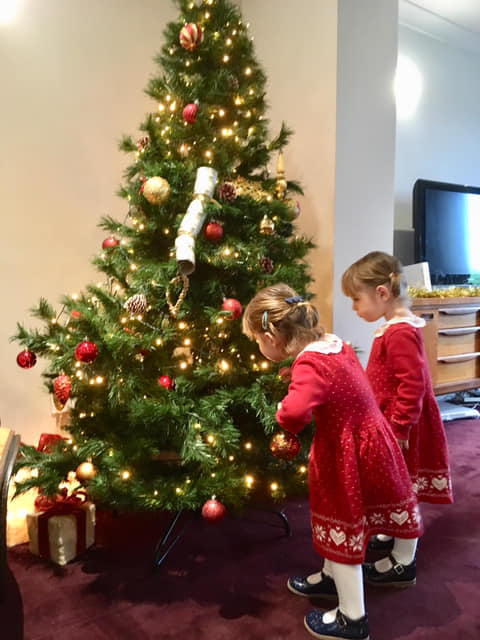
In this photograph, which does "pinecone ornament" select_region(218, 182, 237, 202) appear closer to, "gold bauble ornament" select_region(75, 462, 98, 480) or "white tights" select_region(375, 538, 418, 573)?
"gold bauble ornament" select_region(75, 462, 98, 480)

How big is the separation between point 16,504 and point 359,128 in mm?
2346

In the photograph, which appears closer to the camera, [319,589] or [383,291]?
[319,589]

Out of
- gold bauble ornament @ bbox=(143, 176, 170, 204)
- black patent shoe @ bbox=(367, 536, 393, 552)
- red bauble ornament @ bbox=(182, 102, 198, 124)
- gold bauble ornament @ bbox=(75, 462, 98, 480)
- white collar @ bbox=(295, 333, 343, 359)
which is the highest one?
red bauble ornament @ bbox=(182, 102, 198, 124)

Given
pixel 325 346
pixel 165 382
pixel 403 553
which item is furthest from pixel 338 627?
pixel 165 382

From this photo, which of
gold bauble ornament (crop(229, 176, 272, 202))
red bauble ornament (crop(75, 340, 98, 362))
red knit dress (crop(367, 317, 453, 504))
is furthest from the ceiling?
red bauble ornament (crop(75, 340, 98, 362))

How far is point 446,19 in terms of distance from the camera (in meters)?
3.75

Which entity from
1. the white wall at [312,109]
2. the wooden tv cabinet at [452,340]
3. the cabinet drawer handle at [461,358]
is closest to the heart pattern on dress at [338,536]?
the white wall at [312,109]

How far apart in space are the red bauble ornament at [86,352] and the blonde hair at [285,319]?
0.49 m

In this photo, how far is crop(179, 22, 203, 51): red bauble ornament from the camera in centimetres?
174

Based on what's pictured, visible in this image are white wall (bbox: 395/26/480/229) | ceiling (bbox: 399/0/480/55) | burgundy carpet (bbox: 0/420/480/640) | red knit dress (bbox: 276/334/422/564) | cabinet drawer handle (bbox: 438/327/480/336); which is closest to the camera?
red knit dress (bbox: 276/334/422/564)

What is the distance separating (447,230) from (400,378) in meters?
2.46

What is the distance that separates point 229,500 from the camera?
1.46 metres

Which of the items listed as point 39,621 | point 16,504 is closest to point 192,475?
point 39,621

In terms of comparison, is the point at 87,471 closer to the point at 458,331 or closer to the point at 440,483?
the point at 440,483
